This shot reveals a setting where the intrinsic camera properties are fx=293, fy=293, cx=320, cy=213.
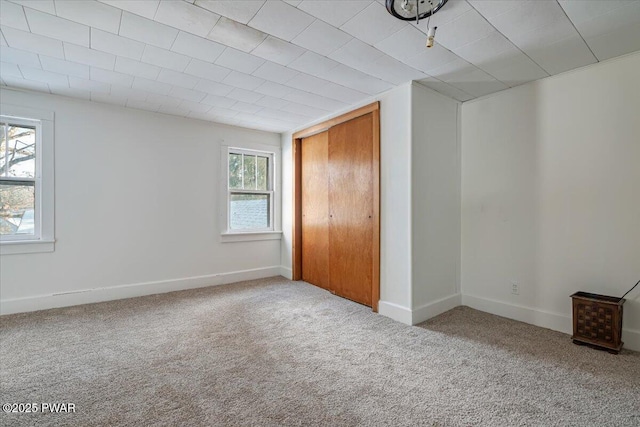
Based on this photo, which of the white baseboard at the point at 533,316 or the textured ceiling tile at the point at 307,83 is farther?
the textured ceiling tile at the point at 307,83

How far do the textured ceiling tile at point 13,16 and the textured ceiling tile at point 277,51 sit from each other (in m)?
1.43

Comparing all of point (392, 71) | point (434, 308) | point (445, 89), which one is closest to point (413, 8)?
point (392, 71)

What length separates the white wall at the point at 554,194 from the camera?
7.88 ft

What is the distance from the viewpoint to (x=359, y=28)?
1.98m

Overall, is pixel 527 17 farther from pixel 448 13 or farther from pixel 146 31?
pixel 146 31

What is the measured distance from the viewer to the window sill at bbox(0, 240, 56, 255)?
3025 mm

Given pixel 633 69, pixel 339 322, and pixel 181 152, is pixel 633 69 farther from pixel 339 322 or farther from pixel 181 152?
pixel 181 152

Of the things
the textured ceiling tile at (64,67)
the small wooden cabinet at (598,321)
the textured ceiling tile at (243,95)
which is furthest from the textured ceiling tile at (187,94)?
the small wooden cabinet at (598,321)

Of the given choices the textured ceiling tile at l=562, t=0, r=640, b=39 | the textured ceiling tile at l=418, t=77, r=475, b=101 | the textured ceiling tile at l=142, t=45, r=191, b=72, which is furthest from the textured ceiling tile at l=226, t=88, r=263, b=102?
the textured ceiling tile at l=562, t=0, r=640, b=39

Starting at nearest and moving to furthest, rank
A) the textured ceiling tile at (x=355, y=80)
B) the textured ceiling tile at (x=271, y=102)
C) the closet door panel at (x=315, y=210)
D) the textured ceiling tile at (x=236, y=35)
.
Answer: the textured ceiling tile at (x=236, y=35), the textured ceiling tile at (x=355, y=80), the textured ceiling tile at (x=271, y=102), the closet door panel at (x=315, y=210)

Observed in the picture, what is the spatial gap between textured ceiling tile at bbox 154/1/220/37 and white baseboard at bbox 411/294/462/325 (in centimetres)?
293

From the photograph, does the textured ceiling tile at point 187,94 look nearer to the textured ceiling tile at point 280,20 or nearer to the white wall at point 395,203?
the textured ceiling tile at point 280,20

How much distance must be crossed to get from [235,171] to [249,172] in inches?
9.4

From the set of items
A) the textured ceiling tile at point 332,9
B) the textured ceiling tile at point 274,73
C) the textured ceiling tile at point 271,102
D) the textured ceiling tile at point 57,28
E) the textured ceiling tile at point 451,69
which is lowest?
the textured ceiling tile at point 332,9
